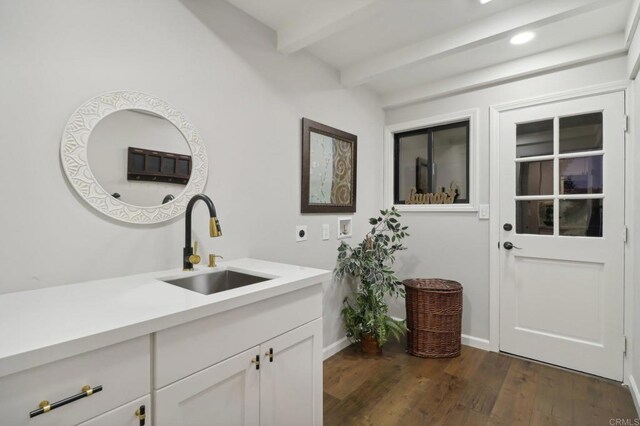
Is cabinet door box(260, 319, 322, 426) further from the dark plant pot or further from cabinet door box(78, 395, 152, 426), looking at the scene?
the dark plant pot

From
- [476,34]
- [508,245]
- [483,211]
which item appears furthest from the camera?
[483,211]

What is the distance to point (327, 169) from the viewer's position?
248 centimetres

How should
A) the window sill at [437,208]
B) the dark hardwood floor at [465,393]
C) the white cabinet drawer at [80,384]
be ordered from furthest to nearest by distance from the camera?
Answer: the window sill at [437,208] < the dark hardwood floor at [465,393] < the white cabinet drawer at [80,384]

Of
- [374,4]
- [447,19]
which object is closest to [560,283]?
[447,19]

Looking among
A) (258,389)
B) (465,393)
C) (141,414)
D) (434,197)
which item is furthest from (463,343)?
(141,414)

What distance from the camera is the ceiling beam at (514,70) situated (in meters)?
2.09

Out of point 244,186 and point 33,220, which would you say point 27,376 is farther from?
point 244,186

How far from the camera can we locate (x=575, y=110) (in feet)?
7.43

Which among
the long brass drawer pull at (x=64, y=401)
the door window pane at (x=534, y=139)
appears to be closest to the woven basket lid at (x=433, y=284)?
the door window pane at (x=534, y=139)

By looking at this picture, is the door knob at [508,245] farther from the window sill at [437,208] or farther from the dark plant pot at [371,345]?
the dark plant pot at [371,345]

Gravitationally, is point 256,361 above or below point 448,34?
below

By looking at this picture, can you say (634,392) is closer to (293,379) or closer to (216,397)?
(293,379)

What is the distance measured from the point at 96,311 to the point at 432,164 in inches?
112

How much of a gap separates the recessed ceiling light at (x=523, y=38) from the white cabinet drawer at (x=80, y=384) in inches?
107
